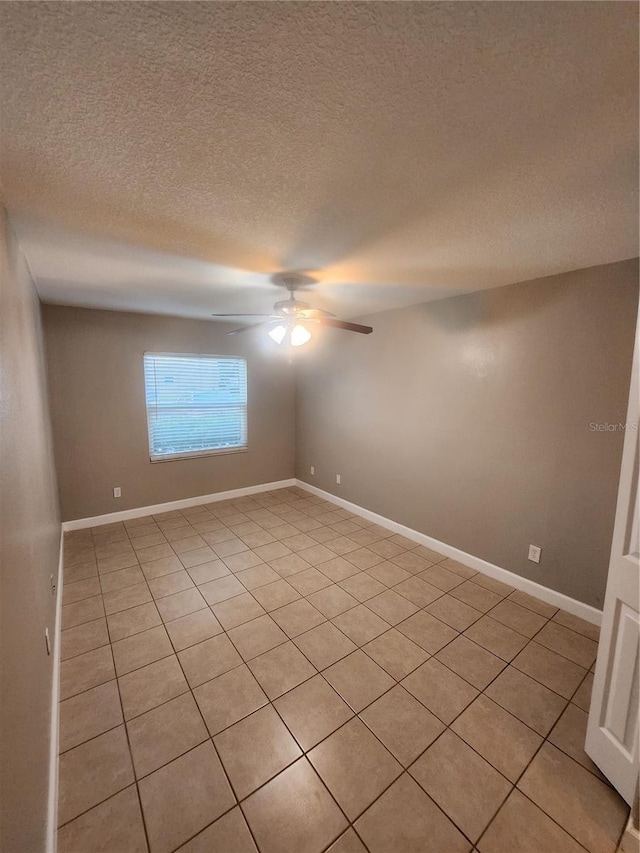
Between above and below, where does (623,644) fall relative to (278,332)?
below

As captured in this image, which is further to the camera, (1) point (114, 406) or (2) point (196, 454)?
(2) point (196, 454)

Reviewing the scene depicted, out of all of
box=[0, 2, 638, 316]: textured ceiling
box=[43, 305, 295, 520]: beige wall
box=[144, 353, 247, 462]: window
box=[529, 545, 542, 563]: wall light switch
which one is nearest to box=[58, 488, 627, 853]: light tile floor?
box=[529, 545, 542, 563]: wall light switch

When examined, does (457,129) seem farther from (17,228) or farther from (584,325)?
(17,228)

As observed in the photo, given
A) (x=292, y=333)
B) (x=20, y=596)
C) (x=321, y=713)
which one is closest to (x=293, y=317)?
(x=292, y=333)

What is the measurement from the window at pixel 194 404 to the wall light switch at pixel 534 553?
3470 mm

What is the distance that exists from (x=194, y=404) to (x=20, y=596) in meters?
3.20

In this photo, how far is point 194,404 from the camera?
13.9 ft

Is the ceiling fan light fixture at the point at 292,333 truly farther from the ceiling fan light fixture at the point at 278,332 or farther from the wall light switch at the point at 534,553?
the wall light switch at the point at 534,553

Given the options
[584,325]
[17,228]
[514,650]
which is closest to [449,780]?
[514,650]

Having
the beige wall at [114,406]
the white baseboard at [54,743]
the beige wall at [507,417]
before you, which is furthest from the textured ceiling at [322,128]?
the white baseboard at [54,743]

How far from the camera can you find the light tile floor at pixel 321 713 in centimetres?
124

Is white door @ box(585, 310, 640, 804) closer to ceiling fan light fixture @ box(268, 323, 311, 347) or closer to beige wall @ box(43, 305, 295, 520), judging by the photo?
ceiling fan light fixture @ box(268, 323, 311, 347)

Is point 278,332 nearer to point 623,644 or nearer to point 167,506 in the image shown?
point 623,644

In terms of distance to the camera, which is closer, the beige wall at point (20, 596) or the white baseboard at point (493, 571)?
the beige wall at point (20, 596)
